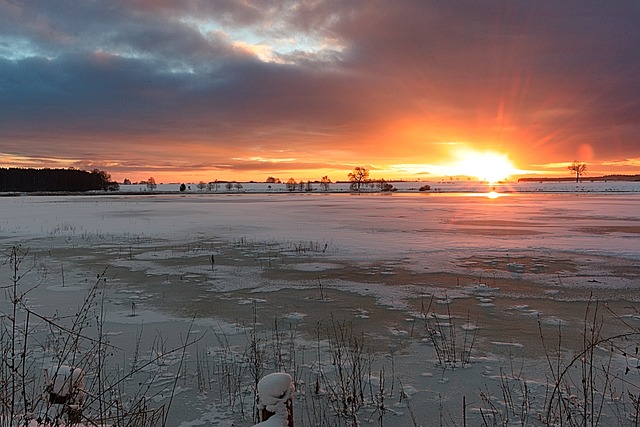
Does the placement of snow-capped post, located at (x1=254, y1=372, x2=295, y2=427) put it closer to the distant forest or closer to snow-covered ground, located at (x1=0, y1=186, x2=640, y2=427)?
snow-covered ground, located at (x1=0, y1=186, x2=640, y2=427)

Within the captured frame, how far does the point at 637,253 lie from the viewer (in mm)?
13664

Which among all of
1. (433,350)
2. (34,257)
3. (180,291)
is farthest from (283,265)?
(34,257)

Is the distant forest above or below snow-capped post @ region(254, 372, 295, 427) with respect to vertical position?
above

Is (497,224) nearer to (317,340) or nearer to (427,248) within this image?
(427,248)

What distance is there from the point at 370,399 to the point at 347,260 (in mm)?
8534

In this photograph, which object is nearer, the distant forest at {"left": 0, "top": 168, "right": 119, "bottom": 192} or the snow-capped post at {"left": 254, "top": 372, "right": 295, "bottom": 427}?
the snow-capped post at {"left": 254, "top": 372, "right": 295, "bottom": 427}

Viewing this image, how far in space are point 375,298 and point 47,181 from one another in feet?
470

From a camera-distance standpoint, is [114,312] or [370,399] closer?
[370,399]

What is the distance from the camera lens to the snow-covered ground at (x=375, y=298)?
17.3 ft

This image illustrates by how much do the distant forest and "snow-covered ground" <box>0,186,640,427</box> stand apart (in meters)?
121

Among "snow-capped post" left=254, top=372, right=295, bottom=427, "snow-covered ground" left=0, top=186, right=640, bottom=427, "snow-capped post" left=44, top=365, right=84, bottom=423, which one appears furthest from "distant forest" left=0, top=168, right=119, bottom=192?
"snow-capped post" left=254, top=372, right=295, bottom=427

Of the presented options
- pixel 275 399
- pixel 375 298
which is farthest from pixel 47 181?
pixel 275 399

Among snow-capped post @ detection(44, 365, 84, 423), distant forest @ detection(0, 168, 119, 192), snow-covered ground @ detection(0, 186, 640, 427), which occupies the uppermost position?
distant forest @ detection(0, 168, 119, 192)

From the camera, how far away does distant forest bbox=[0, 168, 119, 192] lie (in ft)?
409
